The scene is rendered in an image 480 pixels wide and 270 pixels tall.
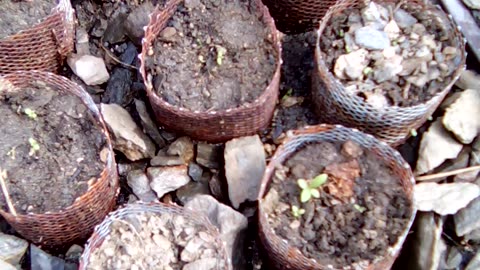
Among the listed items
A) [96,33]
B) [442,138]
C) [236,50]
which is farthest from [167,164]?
[442,138]

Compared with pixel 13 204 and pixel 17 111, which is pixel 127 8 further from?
pixel 13 204

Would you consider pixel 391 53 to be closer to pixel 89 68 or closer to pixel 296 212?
pixel 296 212

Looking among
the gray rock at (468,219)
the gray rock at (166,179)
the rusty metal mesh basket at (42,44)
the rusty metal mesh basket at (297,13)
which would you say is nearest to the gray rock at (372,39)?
the rusty metal mesh basket at (297,13)

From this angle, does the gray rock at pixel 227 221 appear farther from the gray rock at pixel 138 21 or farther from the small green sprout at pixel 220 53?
the gray rock at pixel 138 21

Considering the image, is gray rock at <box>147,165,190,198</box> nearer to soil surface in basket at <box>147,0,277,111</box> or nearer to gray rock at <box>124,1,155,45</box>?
soil surface in basket at <box>147,0,277,111</box>

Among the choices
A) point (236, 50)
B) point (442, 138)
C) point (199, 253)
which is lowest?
point (199, 253)

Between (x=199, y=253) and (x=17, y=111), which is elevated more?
(x=17, y=111)

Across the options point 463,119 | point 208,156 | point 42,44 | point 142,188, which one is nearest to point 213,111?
point 208,156
